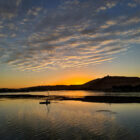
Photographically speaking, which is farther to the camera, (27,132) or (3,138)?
(27,132)

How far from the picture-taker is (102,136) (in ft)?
73.6

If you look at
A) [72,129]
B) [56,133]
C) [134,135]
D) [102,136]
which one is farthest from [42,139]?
[134,135]

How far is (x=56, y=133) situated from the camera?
24.2 meters

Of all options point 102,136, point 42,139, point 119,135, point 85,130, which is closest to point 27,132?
point 42,139

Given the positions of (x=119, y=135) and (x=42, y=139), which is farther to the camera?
(x=119, y=135)

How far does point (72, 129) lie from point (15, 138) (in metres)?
9.67

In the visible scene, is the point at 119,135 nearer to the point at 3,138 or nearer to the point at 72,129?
the point at 72,129

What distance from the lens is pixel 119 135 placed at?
23.0 meters

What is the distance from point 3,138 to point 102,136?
14893mm

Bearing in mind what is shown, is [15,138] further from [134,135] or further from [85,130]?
[134,135]

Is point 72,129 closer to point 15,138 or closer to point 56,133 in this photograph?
point 56,133

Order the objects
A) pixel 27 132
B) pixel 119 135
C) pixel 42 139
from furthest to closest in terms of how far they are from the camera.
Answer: pixel 27 132
pixel 119 135
pixel 42 139

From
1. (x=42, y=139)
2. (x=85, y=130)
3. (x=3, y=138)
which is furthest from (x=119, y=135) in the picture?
(x=3, y=138)

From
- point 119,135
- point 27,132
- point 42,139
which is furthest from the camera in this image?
point 27,132
